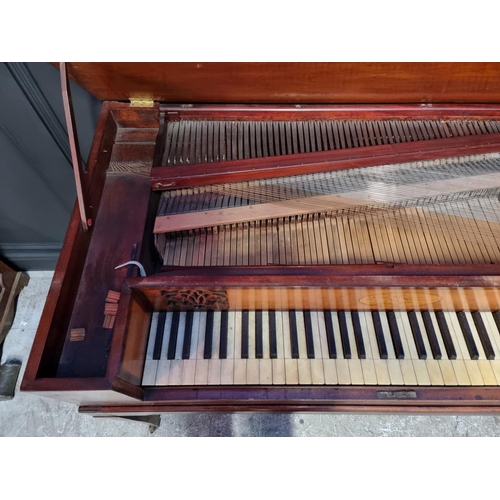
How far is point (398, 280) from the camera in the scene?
5.50ft

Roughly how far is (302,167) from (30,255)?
299 centimetres

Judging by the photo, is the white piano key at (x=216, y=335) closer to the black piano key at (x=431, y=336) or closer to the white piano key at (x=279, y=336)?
the white piano key at (x=279, y=336)

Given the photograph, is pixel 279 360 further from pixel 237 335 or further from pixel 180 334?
pixel 180 334

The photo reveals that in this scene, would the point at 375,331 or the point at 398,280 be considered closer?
the point at 398,280

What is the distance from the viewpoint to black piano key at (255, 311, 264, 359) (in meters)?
1.93

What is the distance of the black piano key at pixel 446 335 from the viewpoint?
1905 mm

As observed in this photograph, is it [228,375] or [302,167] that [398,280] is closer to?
[302,167]

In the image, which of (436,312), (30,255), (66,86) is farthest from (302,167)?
(30,255)

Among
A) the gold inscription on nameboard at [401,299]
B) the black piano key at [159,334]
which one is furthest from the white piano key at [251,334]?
the gold inscription on nameboard at [401,299]

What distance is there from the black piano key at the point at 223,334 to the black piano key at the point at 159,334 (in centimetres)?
31

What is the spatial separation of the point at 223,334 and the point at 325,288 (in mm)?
605

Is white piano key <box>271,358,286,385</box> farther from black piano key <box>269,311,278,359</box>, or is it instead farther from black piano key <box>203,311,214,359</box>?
black piano key <box>203,311,214,359</box>

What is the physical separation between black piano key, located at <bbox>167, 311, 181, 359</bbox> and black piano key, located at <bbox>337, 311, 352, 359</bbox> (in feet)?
2.83

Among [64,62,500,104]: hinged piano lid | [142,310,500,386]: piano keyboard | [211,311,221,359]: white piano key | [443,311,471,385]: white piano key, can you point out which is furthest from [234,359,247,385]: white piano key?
[64,62,500,104]: hinged piano lid
